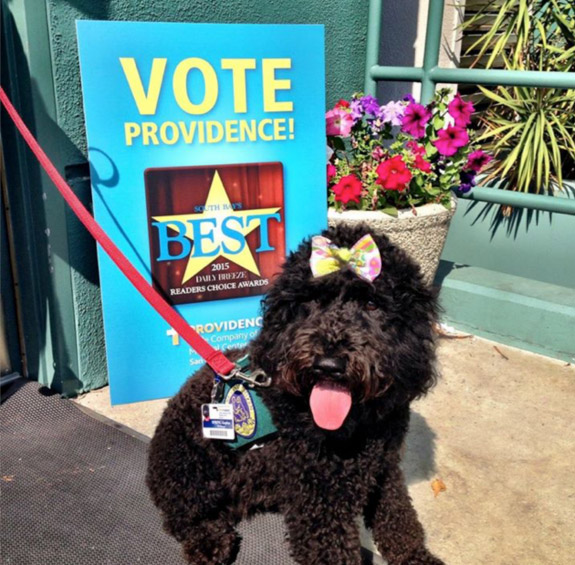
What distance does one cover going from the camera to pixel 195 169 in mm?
3475

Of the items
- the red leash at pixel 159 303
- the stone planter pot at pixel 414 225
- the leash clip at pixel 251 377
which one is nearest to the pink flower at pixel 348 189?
the stone planter pot at pixel 414 225

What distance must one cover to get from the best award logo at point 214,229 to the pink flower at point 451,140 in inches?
42.5

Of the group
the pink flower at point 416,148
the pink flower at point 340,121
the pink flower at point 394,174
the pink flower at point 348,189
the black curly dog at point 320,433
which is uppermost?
the pink flower at point 340,121

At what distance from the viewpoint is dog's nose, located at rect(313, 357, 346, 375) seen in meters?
1.90

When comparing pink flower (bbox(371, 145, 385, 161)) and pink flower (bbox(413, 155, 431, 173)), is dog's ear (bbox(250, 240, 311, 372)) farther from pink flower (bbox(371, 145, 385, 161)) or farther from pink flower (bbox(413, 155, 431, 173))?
pink flower (bbox(371, 145, 385, 161))

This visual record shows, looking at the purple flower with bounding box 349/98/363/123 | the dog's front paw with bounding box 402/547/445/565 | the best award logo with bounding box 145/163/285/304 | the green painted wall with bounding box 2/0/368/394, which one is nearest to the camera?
the dog's front paw with bounding box 402/547/445/565

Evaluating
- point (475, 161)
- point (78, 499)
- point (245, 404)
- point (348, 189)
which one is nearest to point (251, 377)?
point (245, 404)

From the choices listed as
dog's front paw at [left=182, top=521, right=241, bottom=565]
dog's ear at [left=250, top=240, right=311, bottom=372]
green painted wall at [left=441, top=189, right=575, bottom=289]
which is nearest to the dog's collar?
dog's ear at [left=250, top=240, right=311, bottom=372]

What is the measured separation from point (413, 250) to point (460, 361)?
75 centimetres

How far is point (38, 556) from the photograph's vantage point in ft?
8.21

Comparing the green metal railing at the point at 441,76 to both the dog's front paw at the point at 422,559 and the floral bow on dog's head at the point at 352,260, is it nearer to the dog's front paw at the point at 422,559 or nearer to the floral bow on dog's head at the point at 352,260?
the dog's front paw at the point at 422,559

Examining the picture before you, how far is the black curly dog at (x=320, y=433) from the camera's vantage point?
6.45 feet

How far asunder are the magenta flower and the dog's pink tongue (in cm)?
252

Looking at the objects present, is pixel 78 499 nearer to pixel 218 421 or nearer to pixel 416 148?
pixel 218 421
